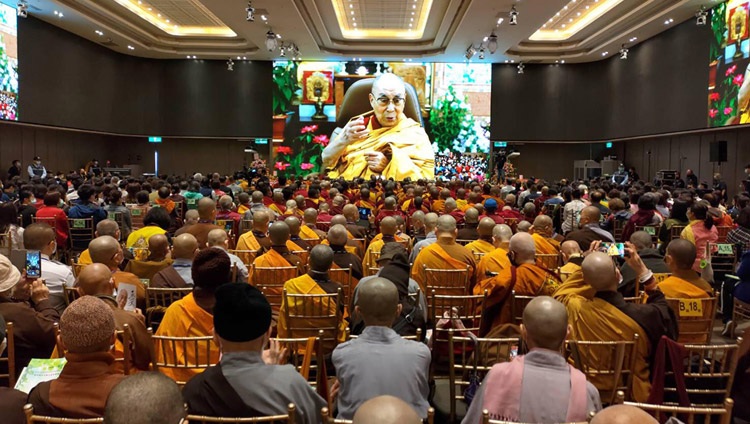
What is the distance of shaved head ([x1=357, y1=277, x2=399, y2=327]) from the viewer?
287 cm

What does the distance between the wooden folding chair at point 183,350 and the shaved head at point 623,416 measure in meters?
1.97

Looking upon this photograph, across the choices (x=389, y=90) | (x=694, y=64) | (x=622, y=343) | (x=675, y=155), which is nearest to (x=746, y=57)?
(x=694, y=64)

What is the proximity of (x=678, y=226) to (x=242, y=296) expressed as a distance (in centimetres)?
680

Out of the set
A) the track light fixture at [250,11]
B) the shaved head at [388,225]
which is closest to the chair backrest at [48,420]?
the shaved head at [388,225]

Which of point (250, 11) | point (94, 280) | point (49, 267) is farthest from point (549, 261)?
point (250, 11)

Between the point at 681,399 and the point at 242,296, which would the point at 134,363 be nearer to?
the point at 242,296

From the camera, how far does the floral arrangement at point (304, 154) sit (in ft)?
80.8

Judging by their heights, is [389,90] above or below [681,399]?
above

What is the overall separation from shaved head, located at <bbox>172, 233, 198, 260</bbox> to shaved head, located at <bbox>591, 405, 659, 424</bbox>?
3.76 metres

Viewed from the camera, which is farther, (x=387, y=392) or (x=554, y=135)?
(x=554, y=135)

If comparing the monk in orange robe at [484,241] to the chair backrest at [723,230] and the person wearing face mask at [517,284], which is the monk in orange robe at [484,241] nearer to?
the person wearing face mask at [517,284]

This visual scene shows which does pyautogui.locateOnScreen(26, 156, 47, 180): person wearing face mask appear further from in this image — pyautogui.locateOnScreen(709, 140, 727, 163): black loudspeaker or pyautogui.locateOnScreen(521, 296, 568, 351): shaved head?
pyautogui.locateOnScreen(709, 140, 727, 163): black loudspeaker

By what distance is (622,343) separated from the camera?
2.87 metres

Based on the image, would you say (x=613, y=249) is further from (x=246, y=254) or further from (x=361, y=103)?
(x=361, y=103)
